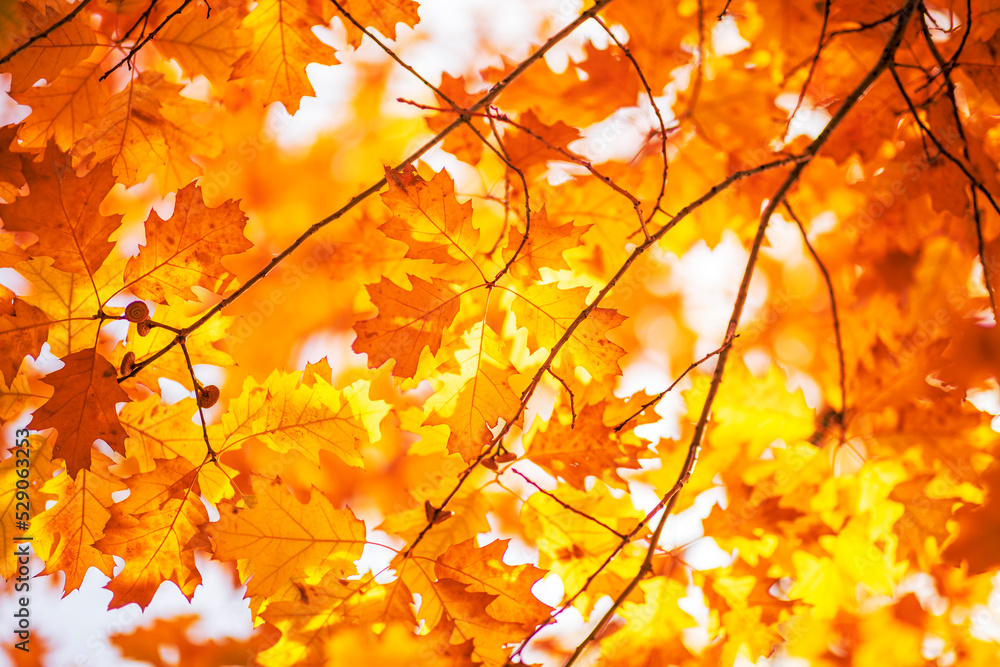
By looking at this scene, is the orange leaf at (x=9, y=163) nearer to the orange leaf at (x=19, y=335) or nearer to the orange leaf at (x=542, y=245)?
the orange leaf at (x=19, y=335)

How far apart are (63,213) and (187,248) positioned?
0.25 meters

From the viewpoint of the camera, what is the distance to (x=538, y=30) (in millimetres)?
2979

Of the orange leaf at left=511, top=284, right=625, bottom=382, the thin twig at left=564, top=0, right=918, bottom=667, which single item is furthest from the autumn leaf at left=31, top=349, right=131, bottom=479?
the thin twig at left=564, top=0, right=918, bottom=667

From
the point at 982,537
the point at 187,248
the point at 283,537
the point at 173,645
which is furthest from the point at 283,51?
the point at 173,645

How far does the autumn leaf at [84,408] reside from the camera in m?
1.20

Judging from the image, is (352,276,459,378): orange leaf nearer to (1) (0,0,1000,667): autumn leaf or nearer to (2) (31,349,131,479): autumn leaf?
(1) (0,0,1000,667): autumn leaf

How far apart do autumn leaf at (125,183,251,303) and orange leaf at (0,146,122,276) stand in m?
0.08

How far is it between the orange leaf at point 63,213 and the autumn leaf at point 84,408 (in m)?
0.24

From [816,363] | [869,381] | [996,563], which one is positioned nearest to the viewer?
[996,563]

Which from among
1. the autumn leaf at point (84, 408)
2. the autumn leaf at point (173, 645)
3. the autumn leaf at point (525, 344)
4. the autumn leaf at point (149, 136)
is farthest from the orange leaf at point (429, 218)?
the autumn leaf at point (173, 645)

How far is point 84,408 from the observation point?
122cm

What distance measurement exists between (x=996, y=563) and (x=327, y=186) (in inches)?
118

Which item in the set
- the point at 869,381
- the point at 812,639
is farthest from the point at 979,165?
the point at 812,639

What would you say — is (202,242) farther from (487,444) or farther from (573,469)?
(573,469)
